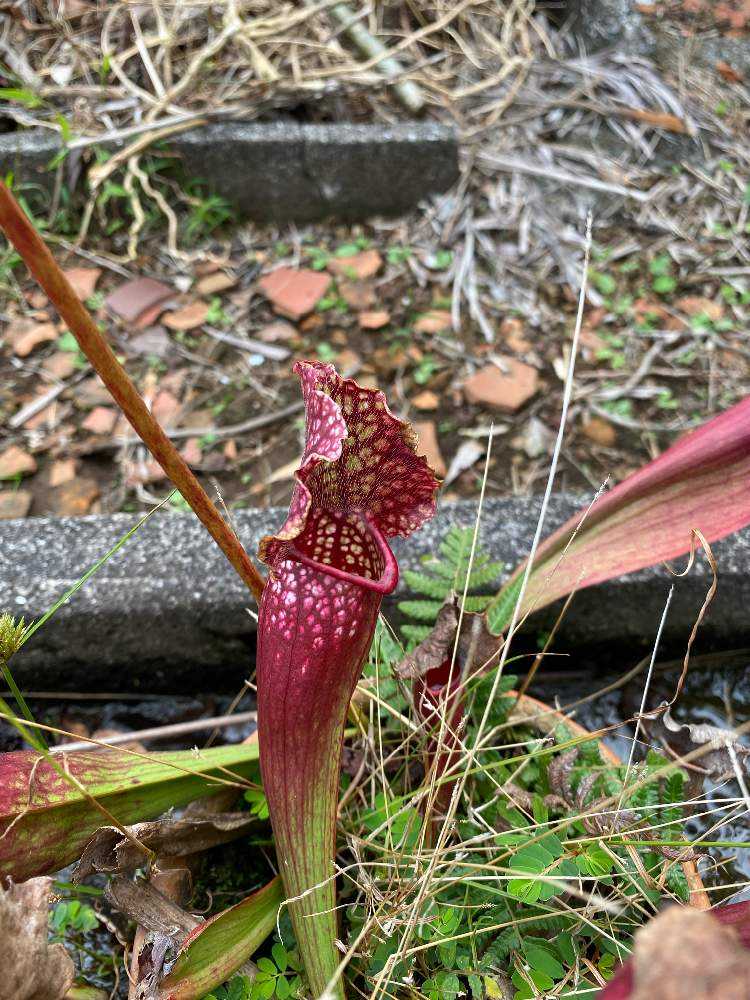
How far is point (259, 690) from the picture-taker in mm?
750

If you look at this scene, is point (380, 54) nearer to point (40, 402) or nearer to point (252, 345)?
point (252, 345)

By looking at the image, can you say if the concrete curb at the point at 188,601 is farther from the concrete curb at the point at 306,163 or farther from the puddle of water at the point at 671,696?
the concrete curb at the point at 306,163

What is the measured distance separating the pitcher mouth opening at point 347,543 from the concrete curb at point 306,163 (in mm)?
1577

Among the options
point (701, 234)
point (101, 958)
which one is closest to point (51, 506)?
point (101, 958)

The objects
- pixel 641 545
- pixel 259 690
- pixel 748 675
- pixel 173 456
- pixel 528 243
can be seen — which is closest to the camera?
pixel 173 456

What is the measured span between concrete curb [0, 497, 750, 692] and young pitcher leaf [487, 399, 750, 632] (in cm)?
21

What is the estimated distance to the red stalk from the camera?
0.70 meters

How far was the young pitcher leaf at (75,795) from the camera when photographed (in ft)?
2.35

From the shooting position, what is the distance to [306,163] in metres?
2.07

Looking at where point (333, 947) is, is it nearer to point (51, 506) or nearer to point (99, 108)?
point (51, 506)

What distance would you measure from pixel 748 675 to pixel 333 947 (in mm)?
815

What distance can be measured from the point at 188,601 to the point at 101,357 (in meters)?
0.62

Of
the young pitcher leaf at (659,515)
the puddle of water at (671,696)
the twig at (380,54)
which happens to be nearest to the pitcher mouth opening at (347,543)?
the young pitcher leaf at (659,515)

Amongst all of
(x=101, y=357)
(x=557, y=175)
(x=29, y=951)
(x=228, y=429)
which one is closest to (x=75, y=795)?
(x=29, y=951)
